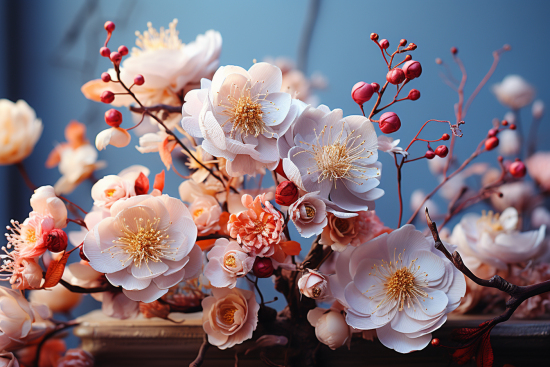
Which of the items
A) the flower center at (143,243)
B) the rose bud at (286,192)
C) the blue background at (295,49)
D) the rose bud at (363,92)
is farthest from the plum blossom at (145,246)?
the blue background at (295,49)

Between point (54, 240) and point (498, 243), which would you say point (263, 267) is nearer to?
point (54, 240)

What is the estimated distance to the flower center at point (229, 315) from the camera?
1.57 feet

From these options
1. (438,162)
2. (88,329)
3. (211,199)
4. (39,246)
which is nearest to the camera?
(39,246)

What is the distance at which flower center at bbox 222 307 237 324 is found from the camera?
479mm

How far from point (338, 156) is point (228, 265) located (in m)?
0.17

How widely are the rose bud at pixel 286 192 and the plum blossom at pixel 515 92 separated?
2.14 feet

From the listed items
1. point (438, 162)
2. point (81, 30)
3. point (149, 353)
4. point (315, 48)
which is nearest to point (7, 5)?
point (81, 30)

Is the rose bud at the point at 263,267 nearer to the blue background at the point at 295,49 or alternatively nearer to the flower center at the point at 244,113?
the flower center at the point at 244,113

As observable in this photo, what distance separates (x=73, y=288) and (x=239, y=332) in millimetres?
218

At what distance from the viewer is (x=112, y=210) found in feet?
1.45

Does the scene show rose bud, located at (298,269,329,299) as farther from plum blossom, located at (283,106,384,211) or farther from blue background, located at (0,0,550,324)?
blue background, located at (0,0,550,324)

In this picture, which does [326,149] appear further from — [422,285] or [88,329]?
[88,329]

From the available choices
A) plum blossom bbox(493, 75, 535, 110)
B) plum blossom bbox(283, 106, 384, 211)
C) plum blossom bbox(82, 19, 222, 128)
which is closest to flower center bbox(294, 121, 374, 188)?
plum blossom bbox(283, 106, 384, 211)

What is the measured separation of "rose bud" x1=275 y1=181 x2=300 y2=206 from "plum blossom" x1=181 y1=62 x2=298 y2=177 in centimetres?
3
